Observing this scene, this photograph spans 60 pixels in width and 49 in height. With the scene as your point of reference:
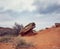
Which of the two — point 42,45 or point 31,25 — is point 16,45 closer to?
point 42,45

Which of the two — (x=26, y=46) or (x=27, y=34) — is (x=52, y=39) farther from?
(x=27, y=34)

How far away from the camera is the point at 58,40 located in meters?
22.7

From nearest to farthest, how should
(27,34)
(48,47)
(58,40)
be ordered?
(48,47)
(58,40)
(27,34)

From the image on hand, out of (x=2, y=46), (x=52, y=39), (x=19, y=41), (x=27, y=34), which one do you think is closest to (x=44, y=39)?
(x=52, y=39)

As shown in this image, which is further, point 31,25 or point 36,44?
point 31,25

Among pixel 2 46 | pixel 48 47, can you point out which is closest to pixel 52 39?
pixel 48 47

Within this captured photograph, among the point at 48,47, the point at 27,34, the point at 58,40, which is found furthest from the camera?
the point at 27,34

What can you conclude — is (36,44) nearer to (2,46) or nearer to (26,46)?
(26,46)

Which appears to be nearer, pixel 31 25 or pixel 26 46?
pixel 26 46

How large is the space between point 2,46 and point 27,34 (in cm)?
766

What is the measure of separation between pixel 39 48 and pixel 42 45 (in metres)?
0.86

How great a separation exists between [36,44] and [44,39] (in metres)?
2.00

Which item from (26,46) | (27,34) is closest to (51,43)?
(26,46)

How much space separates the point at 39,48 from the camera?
2098cm
